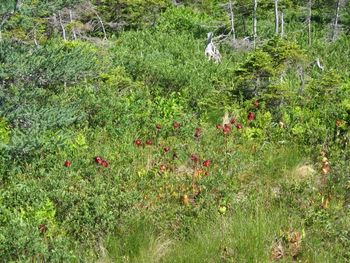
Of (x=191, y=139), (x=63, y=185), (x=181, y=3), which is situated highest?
(x=63, y=185)

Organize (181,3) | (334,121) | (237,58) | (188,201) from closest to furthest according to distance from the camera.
Answer: (188,201) → (334,121) → (237,58) → (181,3)

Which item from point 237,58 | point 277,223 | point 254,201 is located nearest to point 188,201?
point 254,201

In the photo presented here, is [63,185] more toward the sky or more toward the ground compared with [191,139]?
more toward the sky

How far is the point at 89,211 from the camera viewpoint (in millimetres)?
4961

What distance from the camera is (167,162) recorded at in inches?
258

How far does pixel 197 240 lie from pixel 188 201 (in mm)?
773

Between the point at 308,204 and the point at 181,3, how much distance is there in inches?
826

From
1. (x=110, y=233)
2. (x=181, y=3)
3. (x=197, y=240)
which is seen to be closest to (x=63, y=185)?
(x=110, y=233)

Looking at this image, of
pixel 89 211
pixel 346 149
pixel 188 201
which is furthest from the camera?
pixel 346 149

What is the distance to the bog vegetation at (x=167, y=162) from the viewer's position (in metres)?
4.55

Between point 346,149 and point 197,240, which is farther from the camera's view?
point 346,149

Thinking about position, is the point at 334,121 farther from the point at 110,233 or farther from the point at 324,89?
the point at 110,233

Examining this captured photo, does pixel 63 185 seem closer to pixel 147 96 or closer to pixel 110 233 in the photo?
pixel 110 233

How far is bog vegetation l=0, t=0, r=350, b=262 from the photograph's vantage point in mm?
4547
